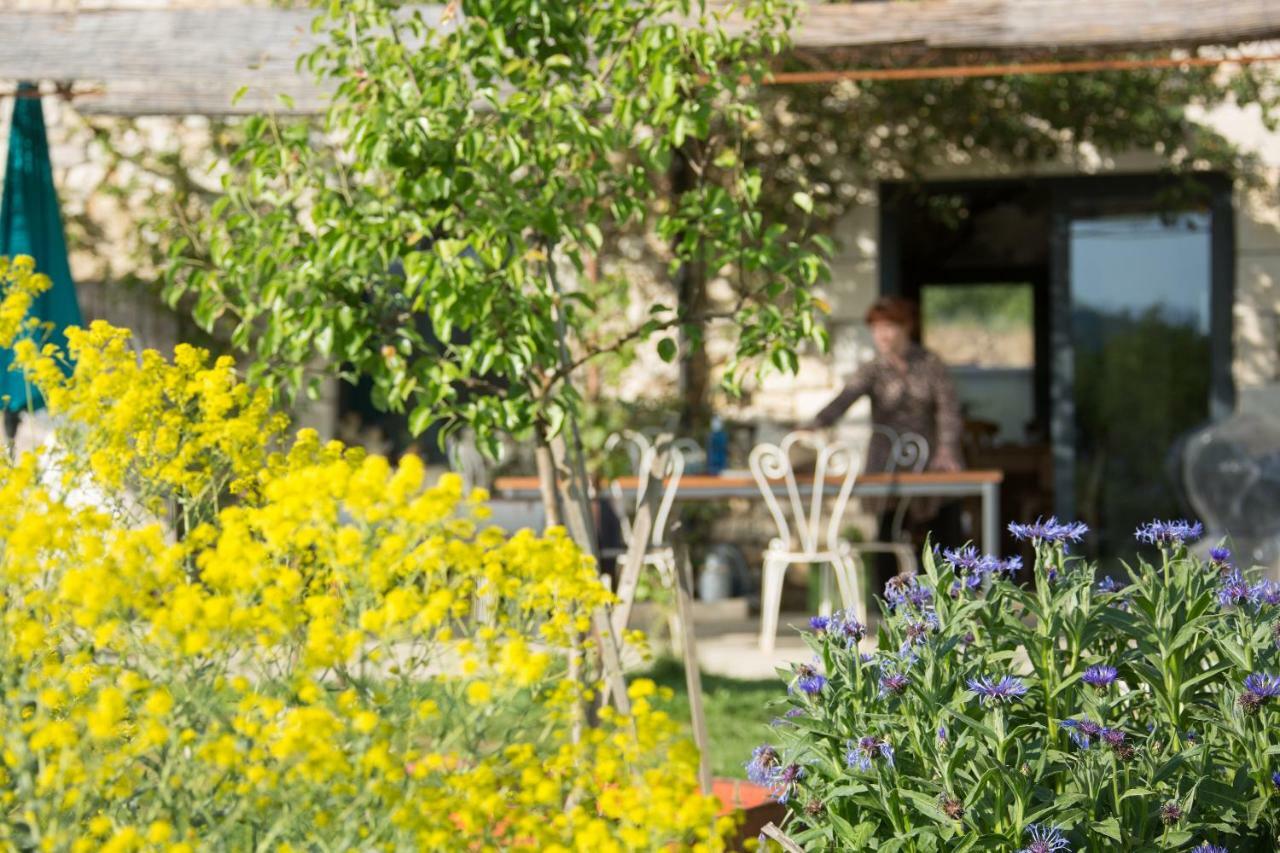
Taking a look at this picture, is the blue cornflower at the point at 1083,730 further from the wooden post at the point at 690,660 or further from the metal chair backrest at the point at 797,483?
the metal chair backrest at the point at 797,483

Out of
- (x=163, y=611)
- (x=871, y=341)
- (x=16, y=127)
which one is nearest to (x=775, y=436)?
(x=871, y=341)

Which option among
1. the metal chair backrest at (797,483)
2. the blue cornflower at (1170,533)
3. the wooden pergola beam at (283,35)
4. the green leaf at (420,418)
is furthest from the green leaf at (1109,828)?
the metal chair backrest at (797,483)

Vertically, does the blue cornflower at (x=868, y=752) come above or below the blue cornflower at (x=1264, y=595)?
below

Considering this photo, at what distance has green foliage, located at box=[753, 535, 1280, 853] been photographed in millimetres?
1735

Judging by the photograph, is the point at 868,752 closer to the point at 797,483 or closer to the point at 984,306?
the point at 797,483

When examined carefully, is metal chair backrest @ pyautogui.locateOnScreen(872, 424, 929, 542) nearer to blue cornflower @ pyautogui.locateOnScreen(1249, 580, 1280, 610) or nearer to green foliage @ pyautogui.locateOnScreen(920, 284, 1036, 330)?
blue cornflower @ pyautogui.locateOnScreen(1249, 580, 1280, 610)

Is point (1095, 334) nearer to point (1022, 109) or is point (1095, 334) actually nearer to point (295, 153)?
point (1022, 109)

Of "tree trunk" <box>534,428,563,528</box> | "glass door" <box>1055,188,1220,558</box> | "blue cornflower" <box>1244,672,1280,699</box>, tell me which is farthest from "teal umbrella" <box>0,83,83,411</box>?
"glass door" <box>1055,188,1220,558</box>

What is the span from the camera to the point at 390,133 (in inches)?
104

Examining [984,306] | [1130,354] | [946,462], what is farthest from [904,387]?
[984,306]

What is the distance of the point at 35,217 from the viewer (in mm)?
4738

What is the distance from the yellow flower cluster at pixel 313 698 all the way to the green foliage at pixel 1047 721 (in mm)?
402

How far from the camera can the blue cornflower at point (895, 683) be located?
1.78 meters

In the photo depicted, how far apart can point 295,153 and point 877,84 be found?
5.06 metres
